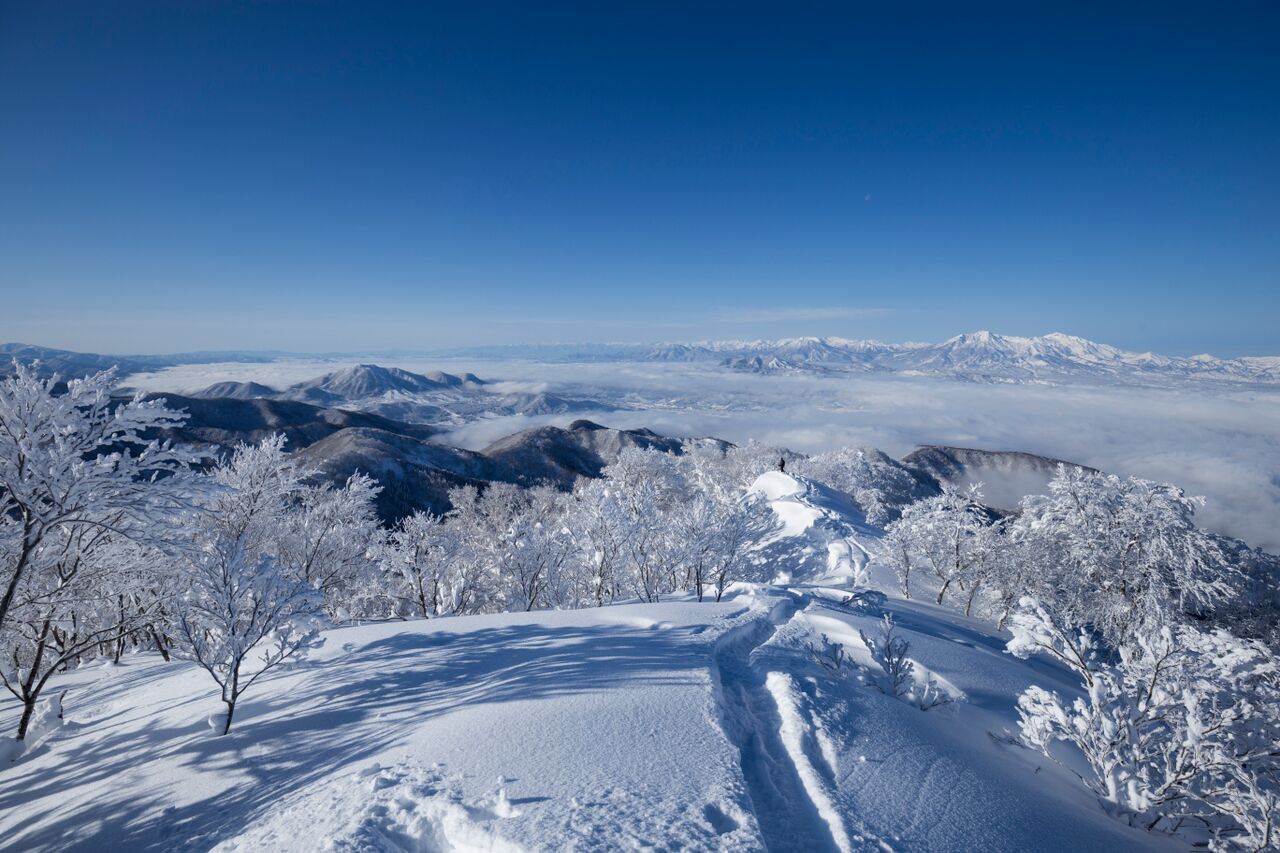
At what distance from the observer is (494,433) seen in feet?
652

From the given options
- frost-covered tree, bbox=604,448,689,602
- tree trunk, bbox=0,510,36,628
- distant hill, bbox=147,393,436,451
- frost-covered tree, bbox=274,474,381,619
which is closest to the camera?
tree trunk, bbox=0,510,36,628

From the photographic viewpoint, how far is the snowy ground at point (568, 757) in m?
5.34

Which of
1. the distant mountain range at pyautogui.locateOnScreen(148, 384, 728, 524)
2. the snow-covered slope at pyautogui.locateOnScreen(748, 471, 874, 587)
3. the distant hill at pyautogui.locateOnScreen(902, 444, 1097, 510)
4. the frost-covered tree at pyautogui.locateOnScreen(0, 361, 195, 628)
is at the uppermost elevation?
the frost-covered tree at pyautogui.locateOnScreen(0, 361, 195, 628)

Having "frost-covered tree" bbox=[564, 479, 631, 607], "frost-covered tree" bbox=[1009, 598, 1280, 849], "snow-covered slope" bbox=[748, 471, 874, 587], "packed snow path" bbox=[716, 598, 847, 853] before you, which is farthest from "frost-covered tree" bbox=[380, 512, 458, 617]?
"frost-covered tree" bbox=[1009, 598, 1280, 849]

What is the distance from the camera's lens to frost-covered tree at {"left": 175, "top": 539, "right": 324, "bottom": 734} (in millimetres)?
8602

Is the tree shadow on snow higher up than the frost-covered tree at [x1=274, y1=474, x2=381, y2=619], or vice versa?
the tree shadow on snow

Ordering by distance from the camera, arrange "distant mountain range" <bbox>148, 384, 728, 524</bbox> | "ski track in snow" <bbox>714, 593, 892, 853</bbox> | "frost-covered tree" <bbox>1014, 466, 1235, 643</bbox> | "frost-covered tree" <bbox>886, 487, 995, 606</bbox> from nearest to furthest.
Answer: "ski track in snow" <bbox>714, 593, 892, 853</bbox>, "frost-covered tree" <bbox>1014, 466, 1235, 643</bbox>, "frost-covered tree" <bbox>886, 487, 995, 606</bbox>, "distant mountain range" <bbox>148, 384, 728, 524</bbox>

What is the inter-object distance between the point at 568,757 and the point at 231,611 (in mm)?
6954

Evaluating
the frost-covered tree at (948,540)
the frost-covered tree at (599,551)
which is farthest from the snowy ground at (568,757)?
the frost-covered tree at (599,551)

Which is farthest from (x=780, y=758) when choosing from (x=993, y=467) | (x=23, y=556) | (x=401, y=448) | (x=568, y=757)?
(x=993, y=467)

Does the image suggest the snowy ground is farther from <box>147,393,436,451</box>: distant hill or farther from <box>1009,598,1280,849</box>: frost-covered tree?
<box>147,393,436,451</box>: distant hill

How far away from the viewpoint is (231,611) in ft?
28.6

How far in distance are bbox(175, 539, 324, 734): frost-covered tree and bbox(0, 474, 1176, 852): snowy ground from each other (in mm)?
1295

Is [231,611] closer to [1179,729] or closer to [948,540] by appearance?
[1179,729]
